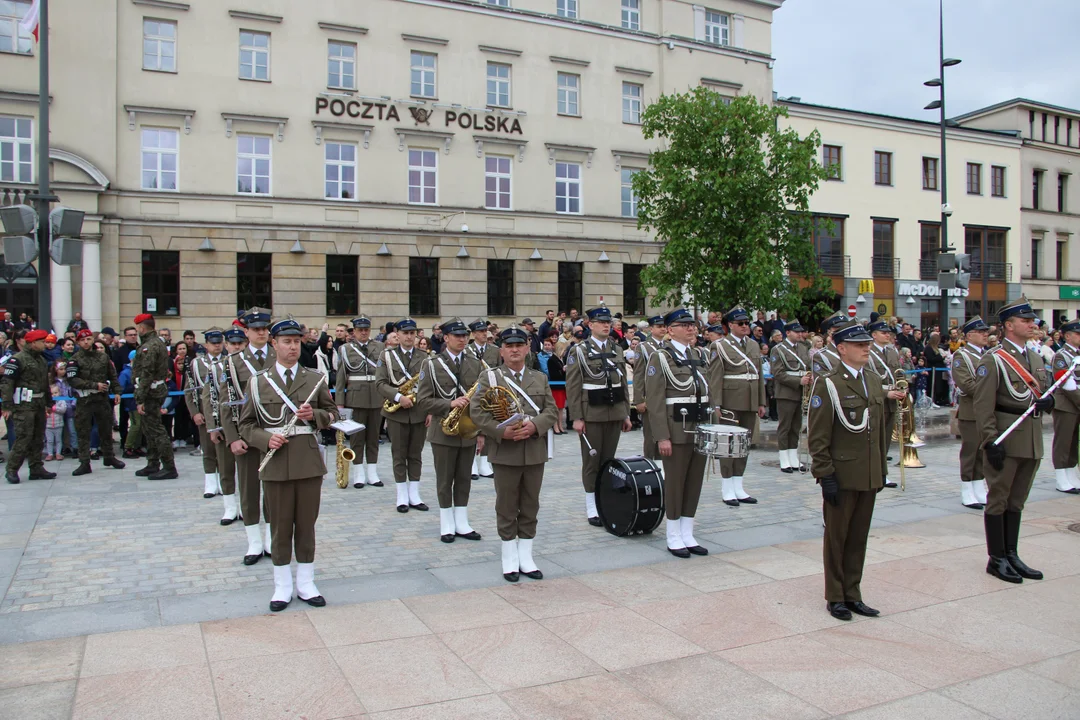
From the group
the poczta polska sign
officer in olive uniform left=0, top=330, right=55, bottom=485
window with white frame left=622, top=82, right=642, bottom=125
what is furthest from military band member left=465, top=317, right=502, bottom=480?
window with white frame left=622, top=82, right=642, bottom=125

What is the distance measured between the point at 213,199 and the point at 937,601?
25608 millimetres

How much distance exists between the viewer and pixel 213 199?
88.8 ft

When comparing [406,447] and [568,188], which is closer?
[406,447]

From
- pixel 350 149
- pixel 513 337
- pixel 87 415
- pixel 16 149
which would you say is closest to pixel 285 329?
pixel 513 337

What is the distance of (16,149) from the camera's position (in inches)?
979

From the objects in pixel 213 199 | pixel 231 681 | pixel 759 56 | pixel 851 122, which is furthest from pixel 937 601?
pixel 851 122

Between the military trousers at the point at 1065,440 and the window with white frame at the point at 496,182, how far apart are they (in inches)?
892

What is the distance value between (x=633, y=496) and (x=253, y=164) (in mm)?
Answer: 23248

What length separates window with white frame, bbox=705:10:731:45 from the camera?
3562cm

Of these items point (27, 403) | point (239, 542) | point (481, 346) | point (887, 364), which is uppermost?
point (481, 346)

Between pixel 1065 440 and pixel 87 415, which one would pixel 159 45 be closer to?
pixel 87 415

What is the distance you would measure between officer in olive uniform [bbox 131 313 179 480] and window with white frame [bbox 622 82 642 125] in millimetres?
24974

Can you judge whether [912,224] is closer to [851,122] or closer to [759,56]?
[851,122]

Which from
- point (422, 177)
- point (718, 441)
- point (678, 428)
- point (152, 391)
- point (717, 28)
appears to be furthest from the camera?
point (717, 28)
